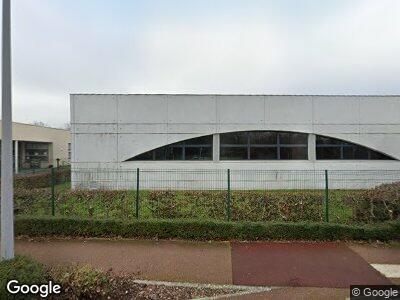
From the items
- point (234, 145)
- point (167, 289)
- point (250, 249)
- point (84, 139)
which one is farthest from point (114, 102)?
point (167, 289)

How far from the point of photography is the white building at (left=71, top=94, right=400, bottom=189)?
18.6m

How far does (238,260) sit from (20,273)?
4031mm

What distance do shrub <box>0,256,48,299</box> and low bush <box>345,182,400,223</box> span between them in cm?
779

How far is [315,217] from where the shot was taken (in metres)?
9.29

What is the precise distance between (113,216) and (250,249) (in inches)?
157

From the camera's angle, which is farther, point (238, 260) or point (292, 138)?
point (292, 138)

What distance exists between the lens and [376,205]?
908 cm

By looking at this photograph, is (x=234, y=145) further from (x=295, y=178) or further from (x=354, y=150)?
(x=354, y=150)

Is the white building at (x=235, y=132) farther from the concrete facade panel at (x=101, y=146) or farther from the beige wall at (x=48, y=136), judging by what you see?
the beige wall at (x=48, y=136)

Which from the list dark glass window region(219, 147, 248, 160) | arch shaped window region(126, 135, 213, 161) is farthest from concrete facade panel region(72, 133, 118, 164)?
dark glass window region(219, 147, 248, 160)

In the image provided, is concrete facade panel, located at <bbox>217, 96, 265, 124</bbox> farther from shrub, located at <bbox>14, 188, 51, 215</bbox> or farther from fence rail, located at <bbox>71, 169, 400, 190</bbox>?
shrub, located at <bbox>14, 188, 51, 215</bbox>

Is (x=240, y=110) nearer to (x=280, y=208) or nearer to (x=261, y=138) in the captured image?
(x=261, y=138)

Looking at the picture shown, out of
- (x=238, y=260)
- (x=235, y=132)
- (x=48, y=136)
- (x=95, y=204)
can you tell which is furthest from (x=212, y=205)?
(x=48, y=136)

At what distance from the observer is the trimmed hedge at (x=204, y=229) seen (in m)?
8.43
